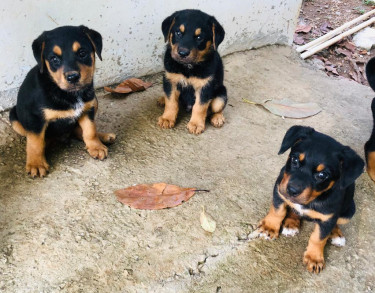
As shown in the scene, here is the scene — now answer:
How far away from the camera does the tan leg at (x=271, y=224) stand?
3.17 meters

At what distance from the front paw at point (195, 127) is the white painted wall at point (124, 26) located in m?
1.16

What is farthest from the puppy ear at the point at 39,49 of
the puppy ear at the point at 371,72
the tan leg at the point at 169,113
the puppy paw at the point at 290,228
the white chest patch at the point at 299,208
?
the puppy ear at the point at 371,72

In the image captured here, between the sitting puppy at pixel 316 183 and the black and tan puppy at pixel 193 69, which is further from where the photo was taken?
the black and tan puppy at pixel 193 69

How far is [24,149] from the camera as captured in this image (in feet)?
12.6

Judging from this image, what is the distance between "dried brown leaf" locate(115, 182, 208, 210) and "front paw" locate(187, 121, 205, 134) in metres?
0.91

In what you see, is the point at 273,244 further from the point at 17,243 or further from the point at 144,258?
the point at 17,243

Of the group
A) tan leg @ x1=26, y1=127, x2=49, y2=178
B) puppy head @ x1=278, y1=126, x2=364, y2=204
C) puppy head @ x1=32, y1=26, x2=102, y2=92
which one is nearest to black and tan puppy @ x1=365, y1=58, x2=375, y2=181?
puppy head @ x1=278, y1=126, x2=364, y2=204

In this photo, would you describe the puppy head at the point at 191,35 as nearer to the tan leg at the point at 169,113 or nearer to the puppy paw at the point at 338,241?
the tan leg at the point at 169,113

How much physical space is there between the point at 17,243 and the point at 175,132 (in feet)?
6.37

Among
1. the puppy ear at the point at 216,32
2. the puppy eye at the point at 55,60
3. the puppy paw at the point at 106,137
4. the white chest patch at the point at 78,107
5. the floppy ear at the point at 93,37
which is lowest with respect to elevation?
the puppy paw at the point at 106,137

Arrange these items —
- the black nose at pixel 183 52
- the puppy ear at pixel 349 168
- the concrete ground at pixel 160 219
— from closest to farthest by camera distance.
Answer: the puppy ear at pixel 349 168 < the concrete ground at pixel 160 219 < the black nose at pixel 183 52

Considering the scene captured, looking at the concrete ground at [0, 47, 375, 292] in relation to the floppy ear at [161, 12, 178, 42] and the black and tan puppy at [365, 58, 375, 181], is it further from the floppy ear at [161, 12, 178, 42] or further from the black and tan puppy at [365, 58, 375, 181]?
the floppy ear at [161, 12, 178, 42]

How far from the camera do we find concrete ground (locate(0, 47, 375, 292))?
113 inches

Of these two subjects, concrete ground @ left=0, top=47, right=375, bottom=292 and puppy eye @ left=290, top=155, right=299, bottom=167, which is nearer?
puppy eye @ left=290, top=155, right=299, bottom=167
